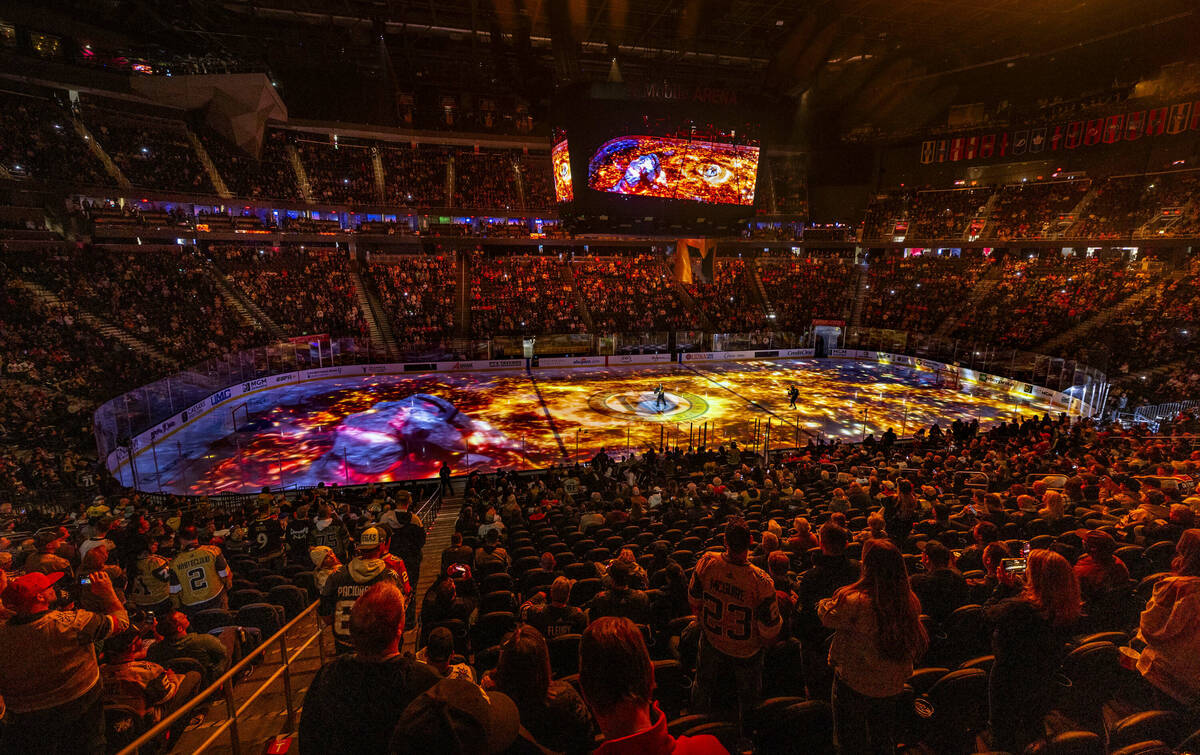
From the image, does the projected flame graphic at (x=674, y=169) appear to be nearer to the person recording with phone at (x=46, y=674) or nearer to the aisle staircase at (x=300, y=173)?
the person recording with phone at (x=46, y=674)

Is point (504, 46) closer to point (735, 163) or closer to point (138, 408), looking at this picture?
point (735, 163)

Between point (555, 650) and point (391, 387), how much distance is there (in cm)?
2917

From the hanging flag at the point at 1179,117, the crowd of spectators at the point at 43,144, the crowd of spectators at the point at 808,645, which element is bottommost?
the crowd of spectators at the point at 808,645

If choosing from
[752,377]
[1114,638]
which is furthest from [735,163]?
[1114,638]

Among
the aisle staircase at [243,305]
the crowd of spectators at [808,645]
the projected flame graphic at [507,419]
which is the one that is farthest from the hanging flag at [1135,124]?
the aisle staircase at [243,305]

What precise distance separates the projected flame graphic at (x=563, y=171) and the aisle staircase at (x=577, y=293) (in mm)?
14210

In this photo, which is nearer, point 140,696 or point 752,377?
point 140,696

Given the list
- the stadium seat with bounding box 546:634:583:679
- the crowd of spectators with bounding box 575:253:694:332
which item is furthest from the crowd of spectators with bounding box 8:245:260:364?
the stadium seat with bounding box 546:634:583:679

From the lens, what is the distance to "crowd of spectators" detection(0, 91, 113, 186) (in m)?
29.5

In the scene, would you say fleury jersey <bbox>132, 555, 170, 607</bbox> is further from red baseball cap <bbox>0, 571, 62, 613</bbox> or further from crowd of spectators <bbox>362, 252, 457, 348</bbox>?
crowd of spectators <bbox>362, 252, 457, 348</bbox>

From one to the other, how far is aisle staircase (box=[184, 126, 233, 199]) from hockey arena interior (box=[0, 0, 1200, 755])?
505mm

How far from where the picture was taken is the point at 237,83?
3903 cm

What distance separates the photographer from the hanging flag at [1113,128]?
130 ft

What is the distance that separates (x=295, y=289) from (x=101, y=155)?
13320 mm
